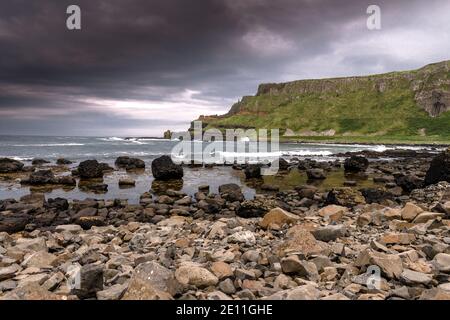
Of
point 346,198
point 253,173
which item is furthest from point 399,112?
point 346,198

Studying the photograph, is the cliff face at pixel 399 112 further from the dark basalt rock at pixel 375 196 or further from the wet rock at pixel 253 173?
the dark basalt rock at pixel 375 196

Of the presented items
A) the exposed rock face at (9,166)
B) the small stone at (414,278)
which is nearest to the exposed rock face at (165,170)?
the exposed rock face at (9,166)

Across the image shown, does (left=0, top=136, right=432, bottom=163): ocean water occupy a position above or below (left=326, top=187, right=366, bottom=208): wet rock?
above

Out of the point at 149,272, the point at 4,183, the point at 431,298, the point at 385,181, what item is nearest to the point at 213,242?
the point at 149,272

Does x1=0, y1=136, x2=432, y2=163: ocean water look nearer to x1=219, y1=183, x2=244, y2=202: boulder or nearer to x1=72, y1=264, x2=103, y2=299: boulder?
x1=219, y1=183, x2=244, y2=202: boulder

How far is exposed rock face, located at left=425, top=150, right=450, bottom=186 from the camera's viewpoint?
23.0 m

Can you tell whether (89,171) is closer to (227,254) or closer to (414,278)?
(227,254)

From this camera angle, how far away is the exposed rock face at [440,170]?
2297 centimetres

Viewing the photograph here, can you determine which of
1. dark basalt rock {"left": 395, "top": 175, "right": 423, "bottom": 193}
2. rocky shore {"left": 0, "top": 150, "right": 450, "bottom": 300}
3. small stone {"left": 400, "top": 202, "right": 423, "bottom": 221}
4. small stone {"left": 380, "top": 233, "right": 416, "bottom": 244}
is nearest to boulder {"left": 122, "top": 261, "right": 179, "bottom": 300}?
rocky shore {"left": 0, "top": 150, "right": 450, "bottom": 300}

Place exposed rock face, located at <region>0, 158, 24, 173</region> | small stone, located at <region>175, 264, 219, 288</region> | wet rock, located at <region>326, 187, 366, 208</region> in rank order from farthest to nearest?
exposed rock face, located at <region>0, 158, 24, 173</region>
wet rock, located at <region>326, 187, 366, 208</region>
small stone, located at <region>175, 264, 219, 288</region>

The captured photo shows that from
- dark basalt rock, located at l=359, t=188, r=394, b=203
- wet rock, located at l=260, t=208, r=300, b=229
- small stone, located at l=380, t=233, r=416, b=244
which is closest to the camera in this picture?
small stone, located at l=380, t=233, r=416, b=244

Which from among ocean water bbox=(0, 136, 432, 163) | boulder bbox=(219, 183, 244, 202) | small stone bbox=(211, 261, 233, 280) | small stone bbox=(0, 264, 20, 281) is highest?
ocean water bbox=(0, 136, 432, 163)

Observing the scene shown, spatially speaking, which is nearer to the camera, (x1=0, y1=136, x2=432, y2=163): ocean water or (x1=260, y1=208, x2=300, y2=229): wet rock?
(x1=260, y1=208, x2=300, y2=229): wet rock

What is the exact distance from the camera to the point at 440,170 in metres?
23.5
